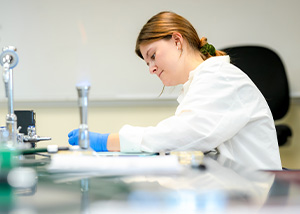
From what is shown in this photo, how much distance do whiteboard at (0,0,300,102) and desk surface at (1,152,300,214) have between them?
76.0 inches

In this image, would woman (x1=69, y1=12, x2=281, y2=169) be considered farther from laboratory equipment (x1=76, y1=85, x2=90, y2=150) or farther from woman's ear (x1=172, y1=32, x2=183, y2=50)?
laboratory equipment (x1=76, y1=85, x2=90, y2=150)

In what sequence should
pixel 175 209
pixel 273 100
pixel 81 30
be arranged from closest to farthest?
pixel 175 209 → pixel 273 100 → pixel 81 30

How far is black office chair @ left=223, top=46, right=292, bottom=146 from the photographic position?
2348 mm

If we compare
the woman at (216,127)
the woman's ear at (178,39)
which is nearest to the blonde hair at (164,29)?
the woman's ear at (178,39)

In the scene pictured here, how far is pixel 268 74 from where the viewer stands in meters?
2.37

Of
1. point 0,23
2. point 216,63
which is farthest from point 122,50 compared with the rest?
point 216,63

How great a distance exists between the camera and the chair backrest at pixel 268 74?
235 centimetres

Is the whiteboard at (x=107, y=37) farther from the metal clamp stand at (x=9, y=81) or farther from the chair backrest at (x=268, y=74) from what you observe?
the metal clamp stand at (x=9, y=81)

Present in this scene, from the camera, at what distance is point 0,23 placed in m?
2.53

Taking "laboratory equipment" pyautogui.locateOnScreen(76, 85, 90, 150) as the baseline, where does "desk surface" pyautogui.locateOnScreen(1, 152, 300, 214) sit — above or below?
below

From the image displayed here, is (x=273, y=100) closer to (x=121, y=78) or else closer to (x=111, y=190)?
(x=121, y=78)

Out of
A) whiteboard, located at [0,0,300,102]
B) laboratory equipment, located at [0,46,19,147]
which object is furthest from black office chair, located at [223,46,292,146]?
laboratory equipment, located at [0,46,19,147]

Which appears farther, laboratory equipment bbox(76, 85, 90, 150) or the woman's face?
the woman's face

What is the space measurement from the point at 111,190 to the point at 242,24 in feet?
7.45
